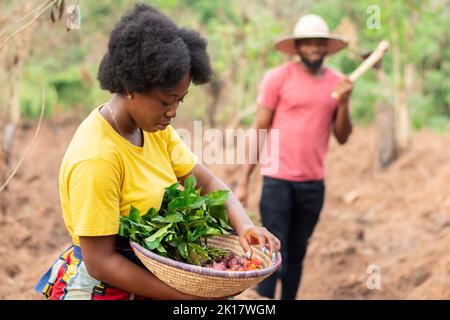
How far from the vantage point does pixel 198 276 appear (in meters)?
1.96

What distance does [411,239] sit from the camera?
21.6ft

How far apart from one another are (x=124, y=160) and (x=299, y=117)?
2222mm

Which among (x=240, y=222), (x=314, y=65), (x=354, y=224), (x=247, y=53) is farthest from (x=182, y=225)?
(x=247, y=53)

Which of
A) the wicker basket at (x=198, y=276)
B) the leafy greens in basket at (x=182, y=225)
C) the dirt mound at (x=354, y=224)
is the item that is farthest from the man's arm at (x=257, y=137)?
the wicker basket at (x=198, y=276)

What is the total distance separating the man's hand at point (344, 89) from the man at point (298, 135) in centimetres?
1

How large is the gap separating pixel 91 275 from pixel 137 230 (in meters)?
0.20

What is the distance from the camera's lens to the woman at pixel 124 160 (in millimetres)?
2012

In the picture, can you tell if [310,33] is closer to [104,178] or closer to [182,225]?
[182,225]

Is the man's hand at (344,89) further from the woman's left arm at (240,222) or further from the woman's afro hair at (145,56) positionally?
the woman's afro hair at (145,56)

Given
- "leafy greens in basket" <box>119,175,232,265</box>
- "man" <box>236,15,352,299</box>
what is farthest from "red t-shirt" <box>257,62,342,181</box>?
"leafy greens in basket" <box>119,175,232,265</box>

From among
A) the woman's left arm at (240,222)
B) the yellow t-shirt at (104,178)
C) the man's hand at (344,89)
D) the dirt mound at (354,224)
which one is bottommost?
the dirt mound at (354,224)

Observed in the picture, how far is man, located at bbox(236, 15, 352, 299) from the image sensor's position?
4.15 metres

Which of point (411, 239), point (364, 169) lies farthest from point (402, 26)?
point (411, 239)
